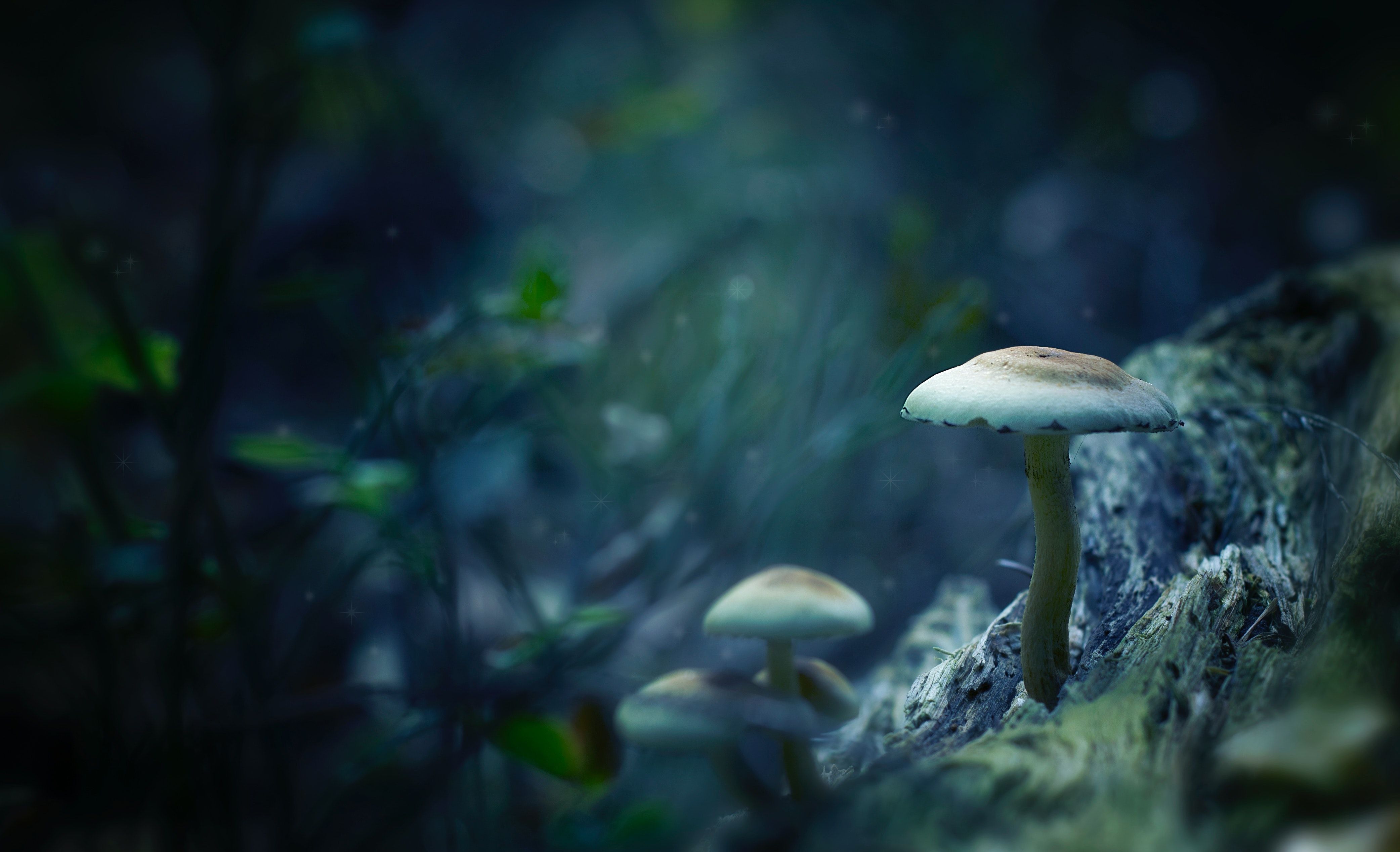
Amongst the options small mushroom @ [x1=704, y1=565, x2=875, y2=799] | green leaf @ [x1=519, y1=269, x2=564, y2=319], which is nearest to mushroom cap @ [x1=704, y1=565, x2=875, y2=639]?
small mushroom @ [x1=704, y1=565, x2=875, y2=799]

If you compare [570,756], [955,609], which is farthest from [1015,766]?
[955,609]

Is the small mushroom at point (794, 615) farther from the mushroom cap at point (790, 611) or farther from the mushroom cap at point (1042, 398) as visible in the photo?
the mushroom cap at point (1042, 398)

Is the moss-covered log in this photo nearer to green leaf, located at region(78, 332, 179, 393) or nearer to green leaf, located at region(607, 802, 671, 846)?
green leaf, located at region(607, 802, 671, 846)

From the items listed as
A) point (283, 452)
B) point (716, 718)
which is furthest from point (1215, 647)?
point (283, 452)

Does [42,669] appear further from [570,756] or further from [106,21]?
[106,21]

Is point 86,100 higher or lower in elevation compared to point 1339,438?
higher

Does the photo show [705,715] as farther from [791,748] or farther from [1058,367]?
[1058,367]

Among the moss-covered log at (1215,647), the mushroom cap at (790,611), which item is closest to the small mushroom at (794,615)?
the mushroom cap at (790,611)
